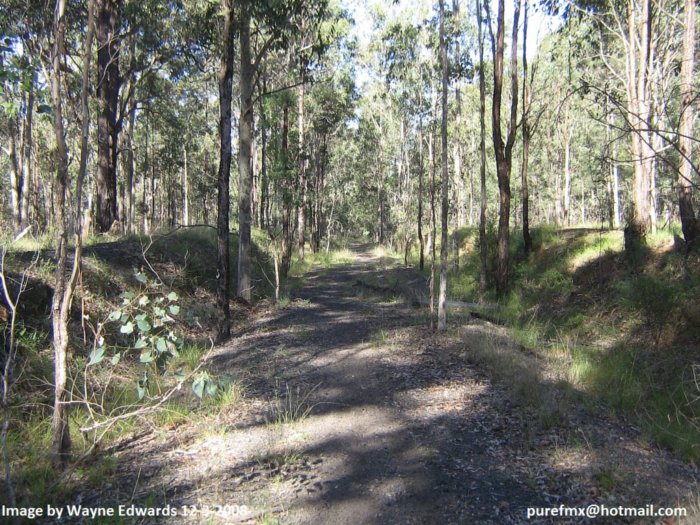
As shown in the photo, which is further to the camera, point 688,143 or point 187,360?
point 688,143

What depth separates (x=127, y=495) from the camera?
12.0 feet

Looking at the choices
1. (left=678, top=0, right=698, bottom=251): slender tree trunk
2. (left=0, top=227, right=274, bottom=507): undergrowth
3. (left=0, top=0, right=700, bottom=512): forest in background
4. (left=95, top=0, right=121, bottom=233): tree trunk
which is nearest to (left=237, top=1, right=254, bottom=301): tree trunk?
(left=0, top=0, right=700, bottom=512): forest in background

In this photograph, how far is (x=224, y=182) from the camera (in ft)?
29.0

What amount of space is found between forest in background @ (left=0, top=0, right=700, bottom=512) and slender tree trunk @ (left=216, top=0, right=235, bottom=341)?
4cm

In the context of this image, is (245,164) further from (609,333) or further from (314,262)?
(314,262)

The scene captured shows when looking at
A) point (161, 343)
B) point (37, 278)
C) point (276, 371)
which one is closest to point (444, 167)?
point (276, 371)

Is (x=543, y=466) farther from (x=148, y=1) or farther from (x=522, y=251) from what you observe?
(x=148, y=1)

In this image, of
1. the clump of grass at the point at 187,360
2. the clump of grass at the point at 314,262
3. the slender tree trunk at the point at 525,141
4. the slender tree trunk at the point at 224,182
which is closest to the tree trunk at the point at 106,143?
the slender tree trunk at the point at 224,182

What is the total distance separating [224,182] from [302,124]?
507 inches

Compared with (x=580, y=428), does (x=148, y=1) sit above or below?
above

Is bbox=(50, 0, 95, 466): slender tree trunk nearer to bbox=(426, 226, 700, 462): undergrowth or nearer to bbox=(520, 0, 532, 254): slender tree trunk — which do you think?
bbox=(426, 226, 700, 462): undergrowth

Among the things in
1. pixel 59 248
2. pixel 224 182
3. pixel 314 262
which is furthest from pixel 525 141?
pixel 314 262

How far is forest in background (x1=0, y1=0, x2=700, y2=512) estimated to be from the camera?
3.96 meters

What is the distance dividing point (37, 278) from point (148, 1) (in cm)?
1155
